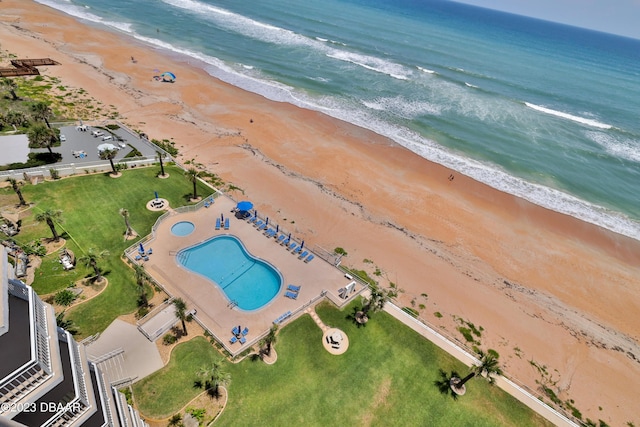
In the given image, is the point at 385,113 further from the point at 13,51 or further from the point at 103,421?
the point at 13,51

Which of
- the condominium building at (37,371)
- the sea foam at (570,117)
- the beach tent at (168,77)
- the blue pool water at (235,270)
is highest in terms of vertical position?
the sea foam at (570,117)

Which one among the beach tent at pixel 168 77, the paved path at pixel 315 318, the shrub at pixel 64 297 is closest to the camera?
the shrub at pixel 64 297

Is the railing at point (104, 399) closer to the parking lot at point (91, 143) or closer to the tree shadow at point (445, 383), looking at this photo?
the tree shadow at point (445, 383)

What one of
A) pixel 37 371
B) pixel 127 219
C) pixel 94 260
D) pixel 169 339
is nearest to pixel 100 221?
pixel 127 219

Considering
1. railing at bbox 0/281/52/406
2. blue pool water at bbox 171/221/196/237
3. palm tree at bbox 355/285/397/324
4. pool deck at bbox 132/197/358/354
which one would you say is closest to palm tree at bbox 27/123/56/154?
pool deck at bbox 132/197/358/354

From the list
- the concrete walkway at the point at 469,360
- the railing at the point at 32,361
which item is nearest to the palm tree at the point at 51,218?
the railing at the point at 32,361
